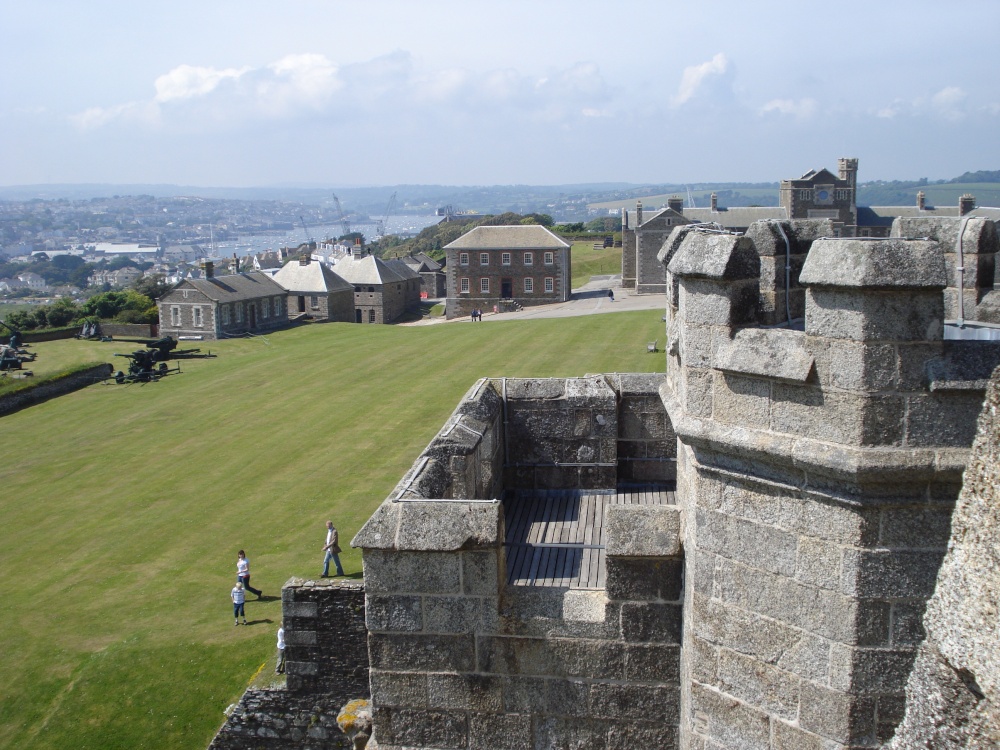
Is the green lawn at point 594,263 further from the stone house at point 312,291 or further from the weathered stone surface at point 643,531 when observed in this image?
the weathered stone surface at point 643,531

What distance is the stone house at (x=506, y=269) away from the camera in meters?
74.2

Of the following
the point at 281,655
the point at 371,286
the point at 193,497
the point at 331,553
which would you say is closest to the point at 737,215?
the point at 371,286

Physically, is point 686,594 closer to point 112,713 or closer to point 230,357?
point 112,713

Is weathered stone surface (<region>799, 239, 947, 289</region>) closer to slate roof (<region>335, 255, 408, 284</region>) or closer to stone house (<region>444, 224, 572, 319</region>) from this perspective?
stone house (<region>444, 224, 572, 319</region>)

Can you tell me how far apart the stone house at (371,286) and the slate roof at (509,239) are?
6932 millimetres

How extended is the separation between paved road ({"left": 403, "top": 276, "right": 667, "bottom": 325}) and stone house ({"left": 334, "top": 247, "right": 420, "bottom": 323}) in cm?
332

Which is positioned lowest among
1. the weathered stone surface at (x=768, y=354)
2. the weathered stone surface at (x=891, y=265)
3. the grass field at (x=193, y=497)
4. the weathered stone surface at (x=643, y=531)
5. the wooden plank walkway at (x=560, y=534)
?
the grass field at (x=193, y=497)

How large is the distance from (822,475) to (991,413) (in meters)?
1.61

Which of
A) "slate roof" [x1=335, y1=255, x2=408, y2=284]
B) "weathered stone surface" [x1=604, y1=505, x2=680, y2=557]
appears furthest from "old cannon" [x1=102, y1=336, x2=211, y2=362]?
"weathered stone surface" [x1=604, y1=505, x2=680, y2=557]

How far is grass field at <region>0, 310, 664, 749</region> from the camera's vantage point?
1612 centimetres

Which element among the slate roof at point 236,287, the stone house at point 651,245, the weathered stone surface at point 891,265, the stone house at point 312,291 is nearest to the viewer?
the weathered stone surface at point 891,265

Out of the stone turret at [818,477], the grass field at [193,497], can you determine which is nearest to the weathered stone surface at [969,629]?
the stone turret at [818,477]

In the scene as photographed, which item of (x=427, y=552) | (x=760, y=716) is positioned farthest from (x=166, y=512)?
(x=760, y=716)

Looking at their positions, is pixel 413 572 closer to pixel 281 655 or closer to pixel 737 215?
pixel 281 655
